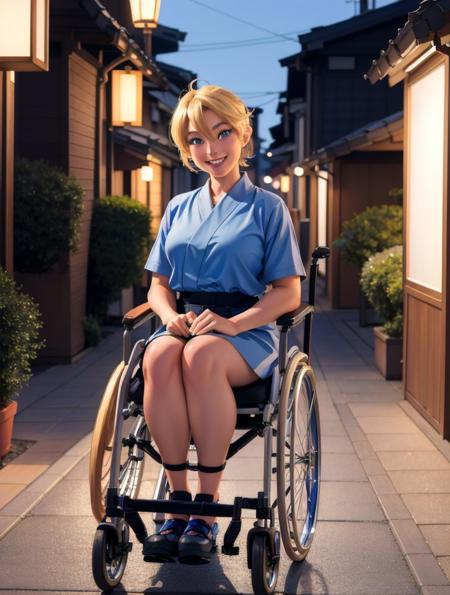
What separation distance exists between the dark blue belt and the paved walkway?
3.50ft

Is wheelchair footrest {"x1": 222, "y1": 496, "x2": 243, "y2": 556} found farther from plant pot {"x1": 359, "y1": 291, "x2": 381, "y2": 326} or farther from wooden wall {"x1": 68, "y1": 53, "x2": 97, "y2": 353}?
plant pot {"x1": 359, "y1": 291, "x2": 381, "y2": 326}

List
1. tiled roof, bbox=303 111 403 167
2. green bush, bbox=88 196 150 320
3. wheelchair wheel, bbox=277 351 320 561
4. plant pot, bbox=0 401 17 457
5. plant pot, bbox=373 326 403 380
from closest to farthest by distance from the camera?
wheelchair wheel, bbox=277 351 320 561, plant pot, bbox=0 401 17 457, plant pot, bbox=373 326 403 380, green bush, bbox=88 196 150 320, tiled roof, bbox=303 111 403 167

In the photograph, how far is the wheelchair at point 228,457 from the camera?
4.11 m

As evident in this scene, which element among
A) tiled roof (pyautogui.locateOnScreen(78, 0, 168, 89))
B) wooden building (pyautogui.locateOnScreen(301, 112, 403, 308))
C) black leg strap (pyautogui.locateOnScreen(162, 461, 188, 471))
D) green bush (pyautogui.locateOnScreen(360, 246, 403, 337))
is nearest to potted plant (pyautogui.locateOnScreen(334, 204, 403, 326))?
wooden building (pyautogui.locateOnScreen(301, 112, 403, 308))

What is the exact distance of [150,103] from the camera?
77.0ft

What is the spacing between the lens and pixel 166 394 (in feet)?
14.0

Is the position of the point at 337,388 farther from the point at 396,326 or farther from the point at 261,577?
the point at 261,577

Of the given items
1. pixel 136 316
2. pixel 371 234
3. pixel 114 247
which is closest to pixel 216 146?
pixel 136 316

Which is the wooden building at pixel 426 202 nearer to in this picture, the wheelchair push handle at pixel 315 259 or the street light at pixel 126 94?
the wheelchair push handle at pixel 315 259

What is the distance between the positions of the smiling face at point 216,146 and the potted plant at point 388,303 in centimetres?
542

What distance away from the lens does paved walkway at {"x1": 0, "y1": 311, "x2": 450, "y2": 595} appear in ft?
14.4

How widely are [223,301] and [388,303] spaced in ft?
20.0

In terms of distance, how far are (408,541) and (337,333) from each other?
933 cm

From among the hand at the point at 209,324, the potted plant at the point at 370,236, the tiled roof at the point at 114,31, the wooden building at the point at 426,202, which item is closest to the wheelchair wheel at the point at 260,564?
the hand at the point at 209,324
